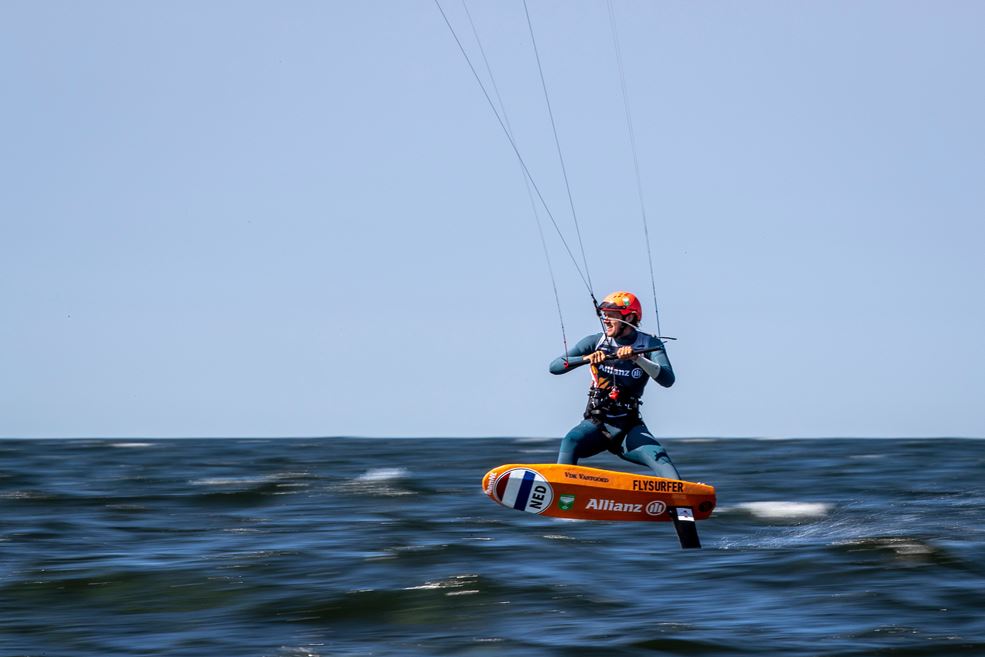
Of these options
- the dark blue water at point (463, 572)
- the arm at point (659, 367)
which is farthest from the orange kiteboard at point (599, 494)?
the arm at point (659, 367)

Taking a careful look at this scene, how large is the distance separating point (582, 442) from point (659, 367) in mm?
1202

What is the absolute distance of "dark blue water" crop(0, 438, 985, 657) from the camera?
9.84 meters

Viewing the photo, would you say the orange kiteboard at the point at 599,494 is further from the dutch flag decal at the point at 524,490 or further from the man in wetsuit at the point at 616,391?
the man in wetsuit at the point at 616,391

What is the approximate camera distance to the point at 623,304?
519 inches

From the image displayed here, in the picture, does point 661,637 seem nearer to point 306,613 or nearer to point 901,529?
point 306,613

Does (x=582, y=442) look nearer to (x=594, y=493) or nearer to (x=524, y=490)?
(x=594, y=493)

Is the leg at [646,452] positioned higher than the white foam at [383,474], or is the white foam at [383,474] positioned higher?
the leg at [646,452]

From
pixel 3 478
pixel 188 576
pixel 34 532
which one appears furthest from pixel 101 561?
pixel 3 478

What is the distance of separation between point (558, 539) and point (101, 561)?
475 cm

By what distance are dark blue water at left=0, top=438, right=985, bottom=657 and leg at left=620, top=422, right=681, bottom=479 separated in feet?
2.84

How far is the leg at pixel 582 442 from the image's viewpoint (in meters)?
13.5

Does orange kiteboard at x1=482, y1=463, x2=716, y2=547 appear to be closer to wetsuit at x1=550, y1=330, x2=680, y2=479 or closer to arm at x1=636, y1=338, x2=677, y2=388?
wetsuit at x1=550, y1=330, x2=680, y2=479

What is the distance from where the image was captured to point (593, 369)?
44.2ft

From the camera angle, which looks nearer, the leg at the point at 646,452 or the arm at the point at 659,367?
the arm at the point at 659,367
